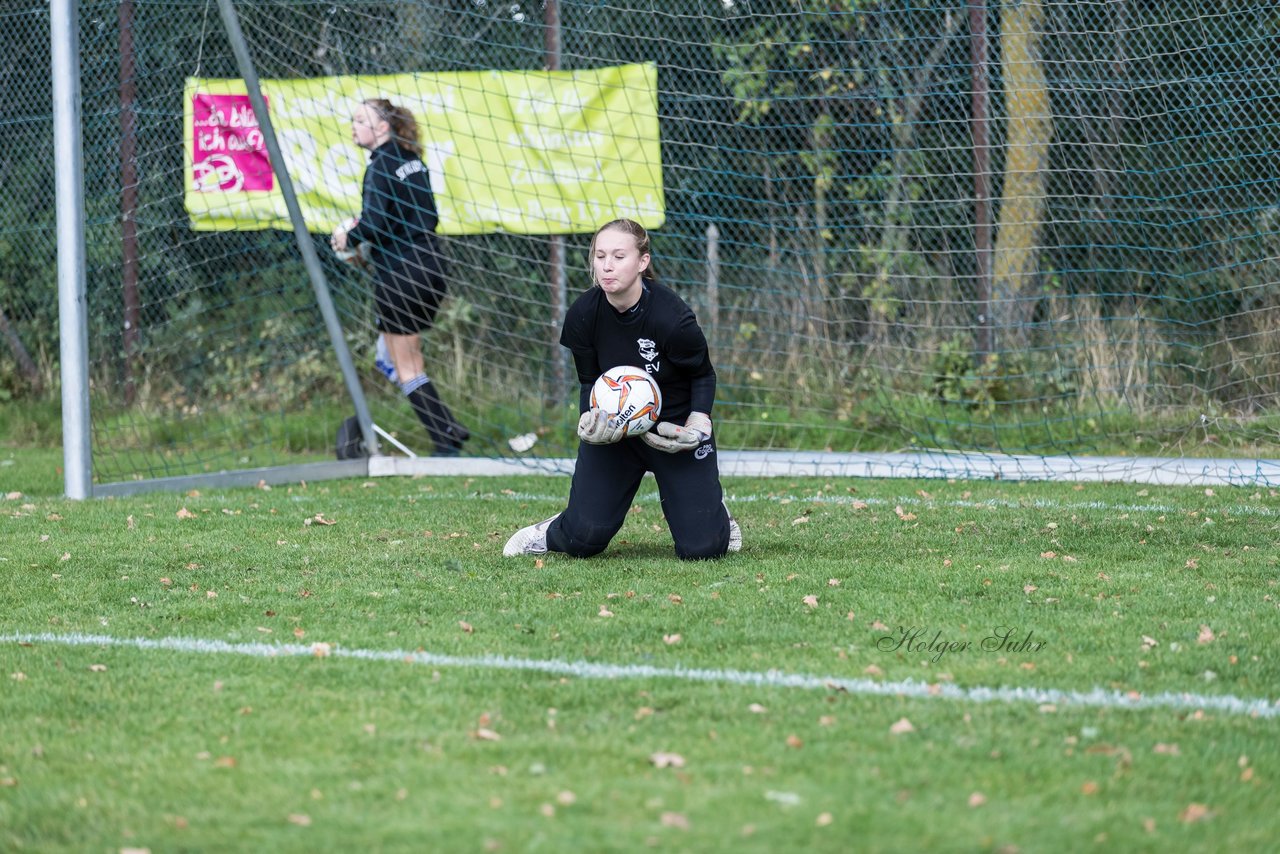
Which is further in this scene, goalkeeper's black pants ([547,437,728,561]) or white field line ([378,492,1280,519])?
white field line ([378,492,1280,519])

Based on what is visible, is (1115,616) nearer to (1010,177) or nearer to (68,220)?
(1010,177)

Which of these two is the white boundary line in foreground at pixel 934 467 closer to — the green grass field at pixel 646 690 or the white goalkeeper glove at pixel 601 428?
the green grass field at pixel 646 690

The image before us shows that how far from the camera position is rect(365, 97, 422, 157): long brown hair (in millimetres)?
8289

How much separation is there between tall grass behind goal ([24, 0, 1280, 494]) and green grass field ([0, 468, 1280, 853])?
7.98 feet

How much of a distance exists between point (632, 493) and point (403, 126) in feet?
12.9

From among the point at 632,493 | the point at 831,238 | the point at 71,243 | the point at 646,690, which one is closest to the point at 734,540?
the point at 632,493

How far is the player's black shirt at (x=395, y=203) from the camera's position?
823 cm

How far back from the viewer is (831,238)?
30.6ft

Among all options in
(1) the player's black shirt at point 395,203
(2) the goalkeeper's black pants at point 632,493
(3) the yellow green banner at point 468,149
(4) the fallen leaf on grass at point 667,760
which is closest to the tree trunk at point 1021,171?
(3) the yellow green banner at point 468,149

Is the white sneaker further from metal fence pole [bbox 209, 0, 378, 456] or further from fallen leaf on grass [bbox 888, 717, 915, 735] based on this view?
metal fence pole [bbox 209, 0, 378, 456]

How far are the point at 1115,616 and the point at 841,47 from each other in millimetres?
5313

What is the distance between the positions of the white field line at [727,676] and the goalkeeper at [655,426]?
1499 millimetres

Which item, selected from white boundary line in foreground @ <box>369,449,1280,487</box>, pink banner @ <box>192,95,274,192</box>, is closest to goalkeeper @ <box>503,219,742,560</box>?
white boundary line in foreground @ <box>369,449,1280,487</box>

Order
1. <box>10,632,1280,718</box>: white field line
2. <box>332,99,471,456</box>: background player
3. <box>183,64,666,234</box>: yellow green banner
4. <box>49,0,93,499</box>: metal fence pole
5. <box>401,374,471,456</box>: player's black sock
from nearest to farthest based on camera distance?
<box>10,632,1280,718</box>: white field line
<box>49,0,93,499</box>: metal fence pole
<box>332,99,471,456</box>: background player
<box>401,374,471,456</box>: player's black sock
<box>183,64,666,234</box>: yellow green banner
